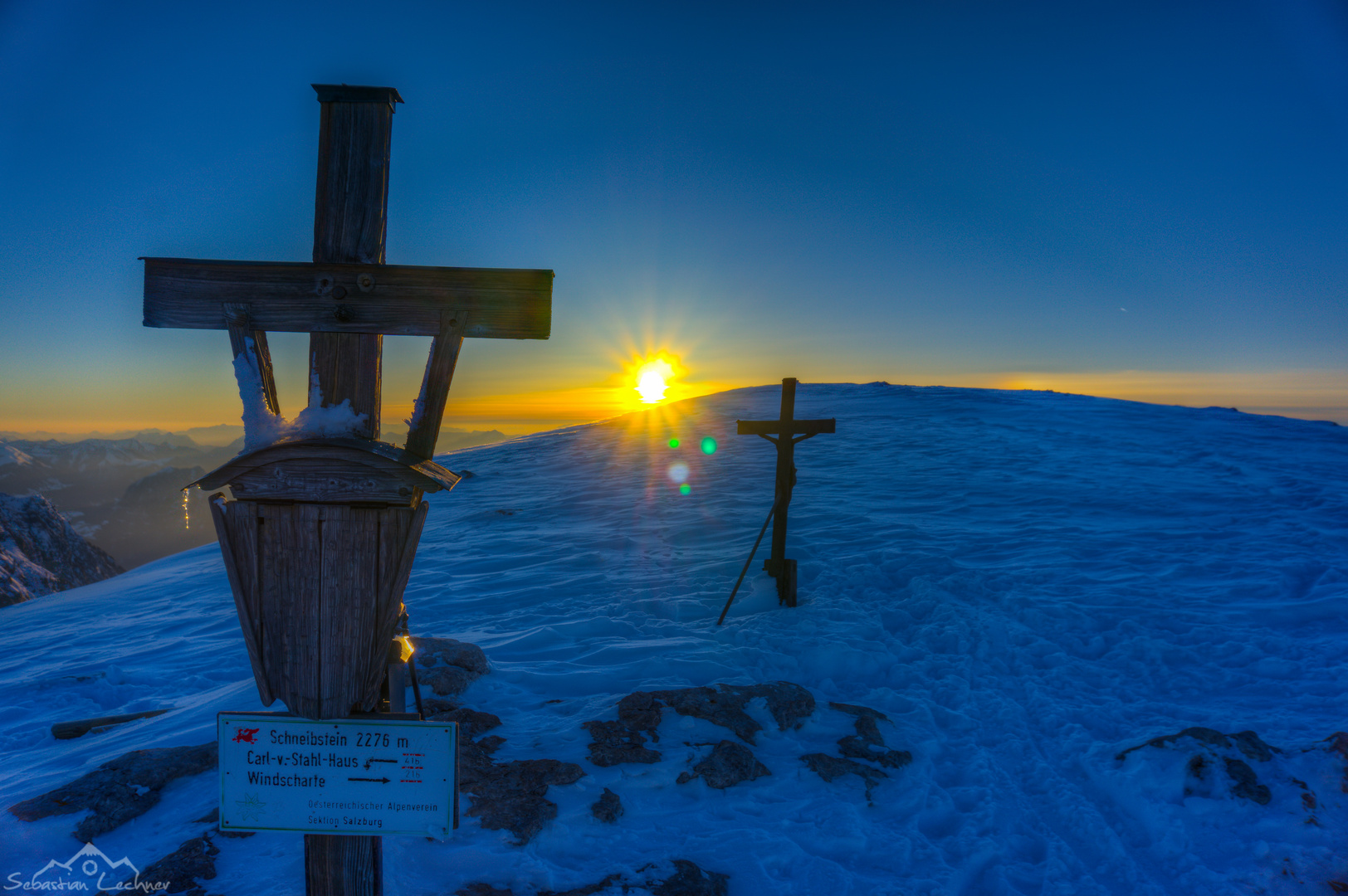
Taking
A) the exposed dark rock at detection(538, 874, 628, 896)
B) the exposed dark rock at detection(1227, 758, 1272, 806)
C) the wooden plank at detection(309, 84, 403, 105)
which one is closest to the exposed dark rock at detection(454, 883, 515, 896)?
the exposed dark rock at detection(538, 874, 628, 896)

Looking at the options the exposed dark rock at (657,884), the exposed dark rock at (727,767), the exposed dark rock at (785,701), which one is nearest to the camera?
the exposed dark rock at (657,884)

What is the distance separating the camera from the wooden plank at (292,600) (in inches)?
97.4

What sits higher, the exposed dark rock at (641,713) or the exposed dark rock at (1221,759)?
the exposed dark rock at (1221,759)

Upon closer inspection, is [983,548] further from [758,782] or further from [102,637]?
[102,637]

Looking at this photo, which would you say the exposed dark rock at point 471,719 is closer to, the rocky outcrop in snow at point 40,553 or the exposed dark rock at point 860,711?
the exposed dark rock at point 860,711

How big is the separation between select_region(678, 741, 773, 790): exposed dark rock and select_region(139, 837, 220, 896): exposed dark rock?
10.2 ft

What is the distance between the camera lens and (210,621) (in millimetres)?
9430

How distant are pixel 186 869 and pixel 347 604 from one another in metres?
2.72

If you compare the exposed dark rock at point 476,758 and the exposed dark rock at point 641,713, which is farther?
the exposed dark rock at point 641,713

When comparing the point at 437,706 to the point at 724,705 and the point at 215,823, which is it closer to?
the point at 215,823

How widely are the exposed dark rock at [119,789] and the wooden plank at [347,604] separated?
10.1ft

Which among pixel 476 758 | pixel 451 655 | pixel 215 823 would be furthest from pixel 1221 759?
pixel 215 823
